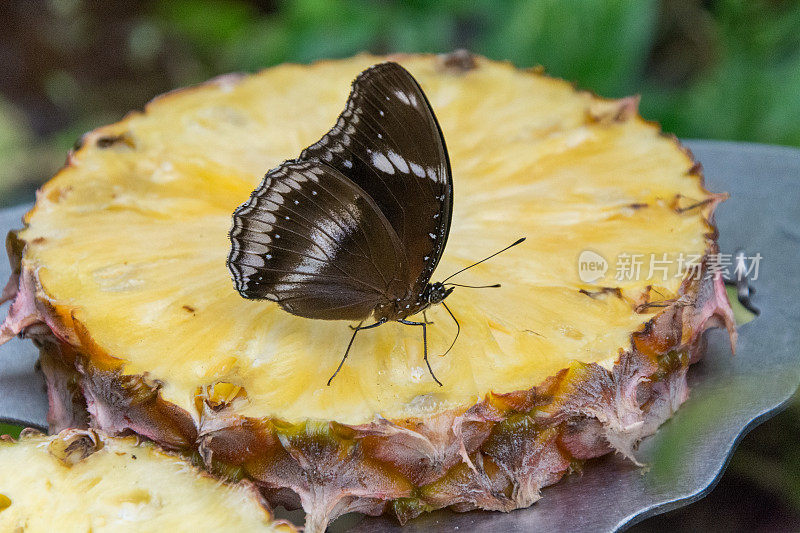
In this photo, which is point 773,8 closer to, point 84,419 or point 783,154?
point 783,154

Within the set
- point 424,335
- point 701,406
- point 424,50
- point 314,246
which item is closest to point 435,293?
point 424,335

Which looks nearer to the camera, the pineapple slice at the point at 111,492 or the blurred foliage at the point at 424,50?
the pineapple slice at the point at 111,492

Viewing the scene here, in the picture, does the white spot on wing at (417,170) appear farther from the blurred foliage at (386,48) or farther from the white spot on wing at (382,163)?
the blurred foliage at (386,48)

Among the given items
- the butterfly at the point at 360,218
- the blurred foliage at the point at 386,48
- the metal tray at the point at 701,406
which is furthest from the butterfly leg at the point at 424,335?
Result: the blurred foliage at the point at 386,48

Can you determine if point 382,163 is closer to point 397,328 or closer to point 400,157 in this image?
point 400,157

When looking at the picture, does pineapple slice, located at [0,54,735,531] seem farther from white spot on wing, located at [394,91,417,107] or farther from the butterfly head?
white spot on wing, located at [394,91,417,107]

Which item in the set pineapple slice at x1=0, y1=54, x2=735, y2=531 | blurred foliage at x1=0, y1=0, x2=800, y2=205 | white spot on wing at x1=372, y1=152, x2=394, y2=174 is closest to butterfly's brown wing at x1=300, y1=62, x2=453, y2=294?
white spot on wing at x1=372, y1=152, x2=394, y2=174

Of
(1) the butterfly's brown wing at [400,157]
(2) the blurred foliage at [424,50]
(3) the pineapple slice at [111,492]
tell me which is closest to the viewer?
(3) the pineapple slice at [111,492]
